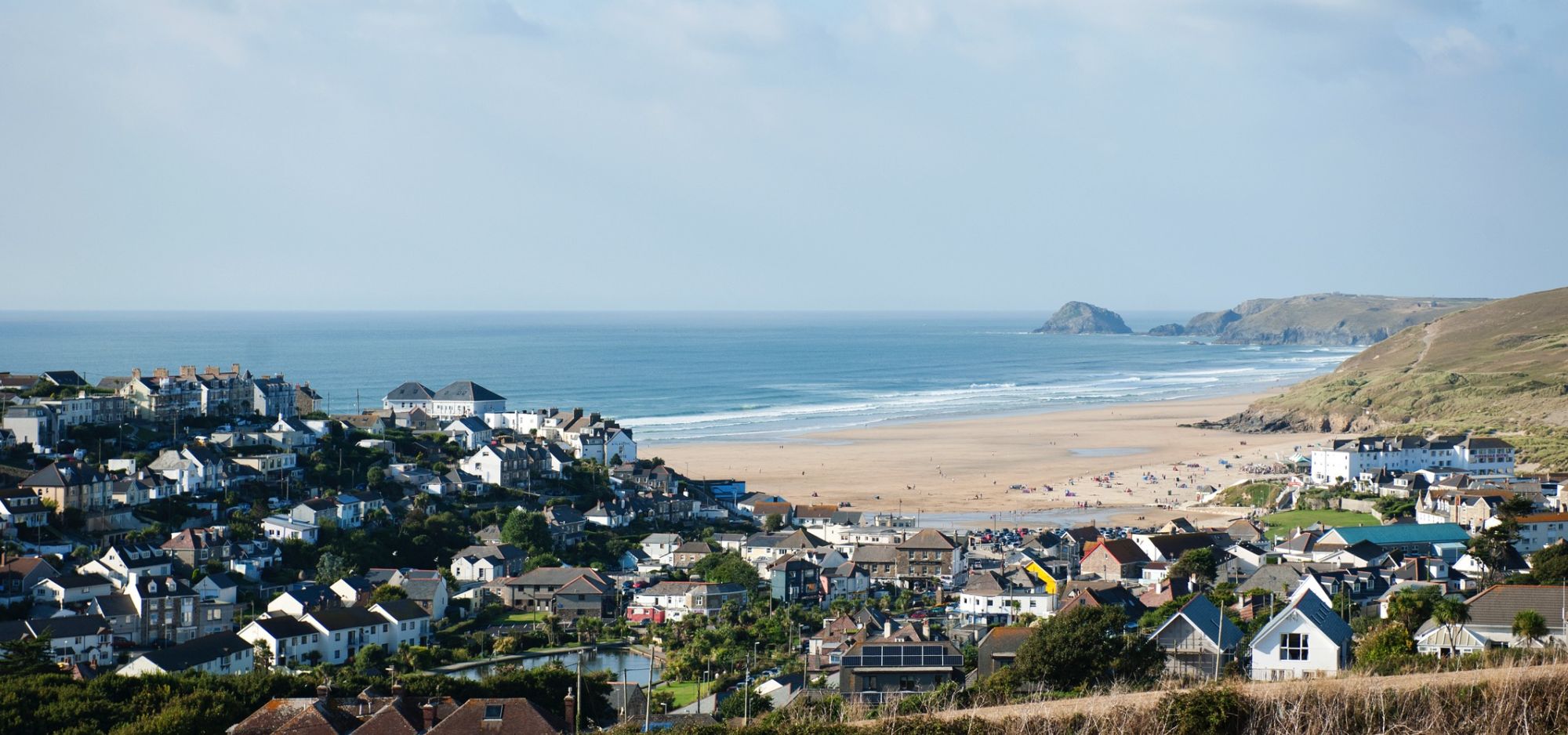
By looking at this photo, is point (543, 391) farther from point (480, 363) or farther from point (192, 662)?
point (192, 662)

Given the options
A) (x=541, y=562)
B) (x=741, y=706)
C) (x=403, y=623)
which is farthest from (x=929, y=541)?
(x=741, y=706)

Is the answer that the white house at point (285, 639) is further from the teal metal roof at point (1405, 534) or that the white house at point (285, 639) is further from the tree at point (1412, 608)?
the teal metal roof at point (1405, 534)

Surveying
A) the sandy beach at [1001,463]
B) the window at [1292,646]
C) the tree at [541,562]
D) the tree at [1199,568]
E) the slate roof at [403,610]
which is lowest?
the sandy beach at [1001,463]

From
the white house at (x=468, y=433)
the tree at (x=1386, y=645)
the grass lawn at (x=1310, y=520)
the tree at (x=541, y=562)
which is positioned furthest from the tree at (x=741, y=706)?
the white house at (x=468, y=433)

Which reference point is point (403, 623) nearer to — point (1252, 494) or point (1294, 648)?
point (1294, 648)

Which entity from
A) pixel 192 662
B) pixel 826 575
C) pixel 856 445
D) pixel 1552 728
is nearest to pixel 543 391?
pixel 856 445

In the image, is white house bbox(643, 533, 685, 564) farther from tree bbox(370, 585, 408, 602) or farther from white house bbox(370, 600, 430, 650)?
white house bbox(370, 600, 430, 650)

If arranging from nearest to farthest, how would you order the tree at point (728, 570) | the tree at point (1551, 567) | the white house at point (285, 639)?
the tree at point (1551, 567)
the white house at point (285, 639)
the tree at point (728, 570)
